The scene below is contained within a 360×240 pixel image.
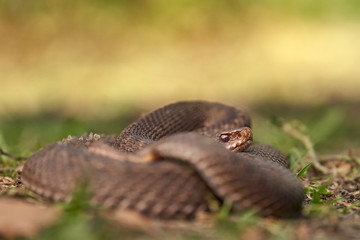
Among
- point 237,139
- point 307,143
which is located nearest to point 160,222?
point 237,139

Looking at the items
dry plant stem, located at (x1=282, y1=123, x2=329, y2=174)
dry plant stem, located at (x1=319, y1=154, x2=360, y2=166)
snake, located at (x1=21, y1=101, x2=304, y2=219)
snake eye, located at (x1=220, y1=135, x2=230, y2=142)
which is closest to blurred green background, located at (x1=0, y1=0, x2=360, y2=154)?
dry plant stem, located at (x1=282, y1=123, x2=329, y2=174)

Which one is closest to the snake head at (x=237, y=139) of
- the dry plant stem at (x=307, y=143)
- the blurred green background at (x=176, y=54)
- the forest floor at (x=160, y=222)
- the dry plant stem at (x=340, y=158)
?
the forest floor at (x=160, y=222)

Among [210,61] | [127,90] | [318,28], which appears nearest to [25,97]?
[127,90]

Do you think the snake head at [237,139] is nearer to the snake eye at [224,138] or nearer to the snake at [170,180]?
the snake eye at [224,138]

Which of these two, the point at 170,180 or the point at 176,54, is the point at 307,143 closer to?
the point at 170,180

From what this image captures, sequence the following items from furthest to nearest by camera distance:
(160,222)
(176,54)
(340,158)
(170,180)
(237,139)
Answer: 1. (176,54)
2. (340,158)
3. (237,139)
4. (170,180)
5. (160,222)

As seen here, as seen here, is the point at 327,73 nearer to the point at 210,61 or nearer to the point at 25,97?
the point at 210,61

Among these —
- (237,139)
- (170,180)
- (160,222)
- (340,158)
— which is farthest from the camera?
(340,158)
